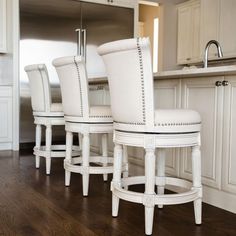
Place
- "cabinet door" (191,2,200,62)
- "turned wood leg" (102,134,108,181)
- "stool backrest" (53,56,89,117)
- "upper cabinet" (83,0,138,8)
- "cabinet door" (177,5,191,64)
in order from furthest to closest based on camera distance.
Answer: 1. "cabinet door" (177,5,191,64)
2. "cabinet door" (191,2,200,62)
3. "upper cabinet" (83,0,138,8)
4. "turned wood leg" (102,134,108,181)
5. "stool backrest" (53,56,89,117)

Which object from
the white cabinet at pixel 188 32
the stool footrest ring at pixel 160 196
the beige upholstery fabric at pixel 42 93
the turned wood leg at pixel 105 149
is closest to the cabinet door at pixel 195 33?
the white cabinet at pixel 188 32

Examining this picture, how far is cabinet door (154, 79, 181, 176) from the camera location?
2539 mm

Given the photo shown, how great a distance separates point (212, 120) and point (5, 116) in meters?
3.10

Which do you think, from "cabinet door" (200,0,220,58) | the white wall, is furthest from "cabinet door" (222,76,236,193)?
the white wall

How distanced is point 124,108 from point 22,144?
3188mm

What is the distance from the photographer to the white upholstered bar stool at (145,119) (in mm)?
1795

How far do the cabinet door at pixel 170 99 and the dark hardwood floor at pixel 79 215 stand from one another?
0.31m

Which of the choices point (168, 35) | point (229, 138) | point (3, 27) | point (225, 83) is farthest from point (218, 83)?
point (168, 35)

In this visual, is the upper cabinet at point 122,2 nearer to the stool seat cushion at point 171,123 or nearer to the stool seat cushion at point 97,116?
the stool seat cushion at point 97,116

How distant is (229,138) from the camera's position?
2172mm

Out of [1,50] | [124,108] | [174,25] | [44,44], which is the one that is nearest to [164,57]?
[174,25]

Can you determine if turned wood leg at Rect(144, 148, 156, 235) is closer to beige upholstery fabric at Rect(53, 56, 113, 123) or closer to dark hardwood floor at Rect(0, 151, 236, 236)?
dark hardwood floor at Rect(0, 151, 236, 236)

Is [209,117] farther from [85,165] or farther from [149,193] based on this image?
[85,165]

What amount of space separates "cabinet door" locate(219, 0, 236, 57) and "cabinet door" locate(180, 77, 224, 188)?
2.68m
